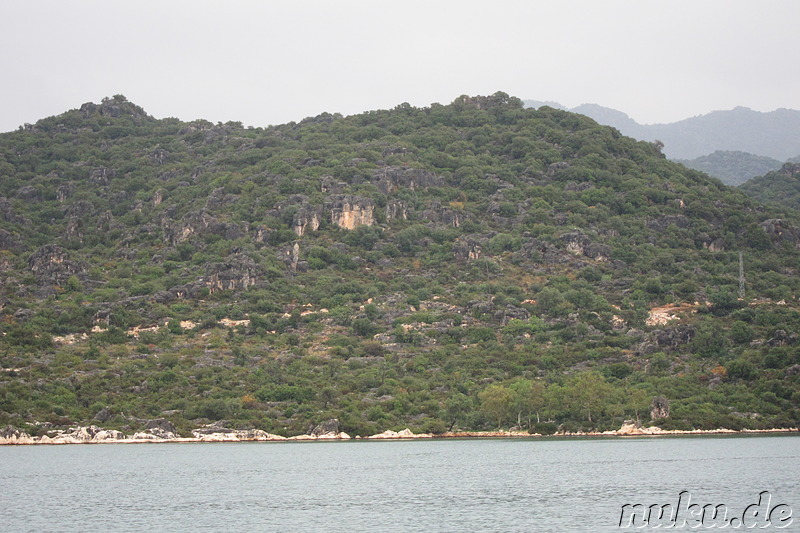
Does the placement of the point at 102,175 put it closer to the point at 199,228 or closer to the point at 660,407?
the point at 199,228

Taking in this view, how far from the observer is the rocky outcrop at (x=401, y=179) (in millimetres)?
166875

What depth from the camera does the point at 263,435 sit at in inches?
3684

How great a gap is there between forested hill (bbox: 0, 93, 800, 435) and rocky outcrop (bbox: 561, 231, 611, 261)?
37 cm

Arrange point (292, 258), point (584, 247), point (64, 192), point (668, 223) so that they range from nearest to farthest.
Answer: point (292, 258), point (584, 247), point (668, 223), point (64, 192)

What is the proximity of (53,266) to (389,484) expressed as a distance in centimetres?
9968

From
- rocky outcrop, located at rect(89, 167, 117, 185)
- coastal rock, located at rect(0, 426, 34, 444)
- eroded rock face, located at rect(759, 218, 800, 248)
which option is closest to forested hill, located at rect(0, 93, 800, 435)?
eroded rock face, located at rect(759, 218, 800, 248)

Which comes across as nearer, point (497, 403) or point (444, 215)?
point (497, 403)

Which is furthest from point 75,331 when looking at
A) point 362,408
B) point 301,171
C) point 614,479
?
point 614,479

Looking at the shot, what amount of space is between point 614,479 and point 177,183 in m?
142

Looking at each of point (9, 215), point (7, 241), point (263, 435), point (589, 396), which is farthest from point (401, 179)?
point (589, 396)

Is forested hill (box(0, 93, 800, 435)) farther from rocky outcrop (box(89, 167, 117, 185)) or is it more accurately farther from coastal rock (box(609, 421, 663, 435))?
coastal rock (box(609, 421, 663, 435))

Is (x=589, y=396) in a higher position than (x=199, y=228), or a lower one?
lower

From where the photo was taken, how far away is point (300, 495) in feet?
170

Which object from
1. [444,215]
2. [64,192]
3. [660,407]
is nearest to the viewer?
[660,407]
